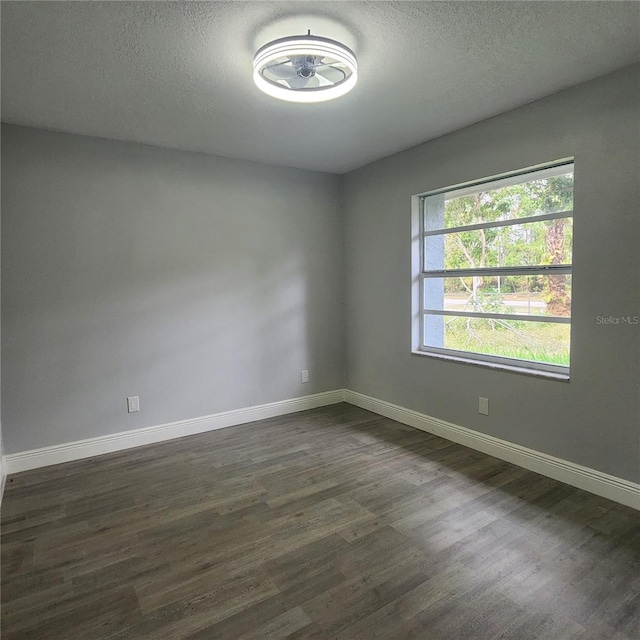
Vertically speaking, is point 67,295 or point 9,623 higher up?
point 67,295

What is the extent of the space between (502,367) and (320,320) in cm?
194

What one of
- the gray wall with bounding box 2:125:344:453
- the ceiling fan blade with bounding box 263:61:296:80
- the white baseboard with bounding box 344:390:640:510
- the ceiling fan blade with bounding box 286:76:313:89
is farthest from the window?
the ceiling fan blade with bounding box 263:61:296:80

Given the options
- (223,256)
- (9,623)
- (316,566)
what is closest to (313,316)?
(223,256)

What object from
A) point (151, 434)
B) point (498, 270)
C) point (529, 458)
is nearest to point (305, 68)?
point (498, 270)

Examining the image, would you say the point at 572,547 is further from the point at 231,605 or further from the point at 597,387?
the point at 231,605

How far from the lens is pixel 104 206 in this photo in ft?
10.6

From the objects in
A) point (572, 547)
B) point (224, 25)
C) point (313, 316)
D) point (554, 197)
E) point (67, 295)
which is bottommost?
point (572, 547)

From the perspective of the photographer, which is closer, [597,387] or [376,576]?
[376,576]

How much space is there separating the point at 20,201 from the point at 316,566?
→ 305 cm

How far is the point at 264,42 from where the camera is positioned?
77.7 inches

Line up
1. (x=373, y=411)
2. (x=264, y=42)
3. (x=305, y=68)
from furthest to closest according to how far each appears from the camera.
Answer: (x=373, y=411) < (x=305, y=68) < (x=264, y=42)

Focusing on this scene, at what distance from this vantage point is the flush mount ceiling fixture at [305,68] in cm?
190

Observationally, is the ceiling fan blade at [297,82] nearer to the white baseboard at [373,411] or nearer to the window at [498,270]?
the window at [498,270]

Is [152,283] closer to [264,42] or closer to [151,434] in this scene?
[151,434]
